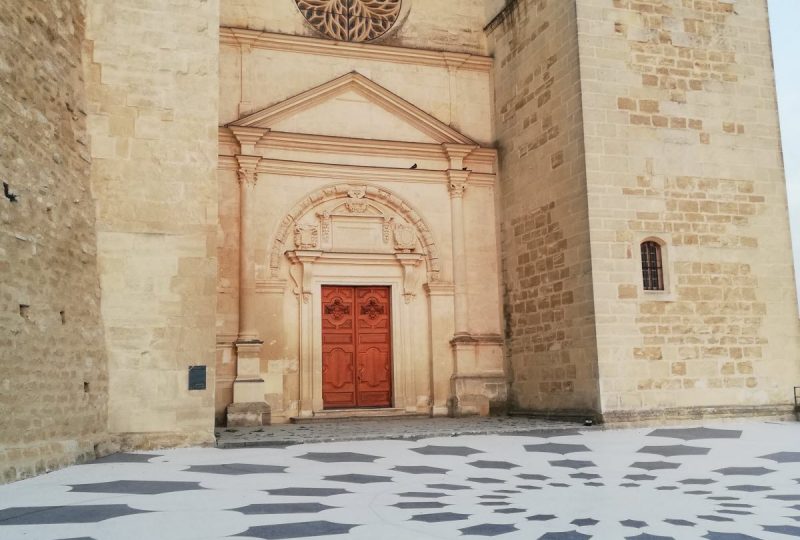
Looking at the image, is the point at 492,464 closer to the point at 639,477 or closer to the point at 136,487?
the point at 639,477

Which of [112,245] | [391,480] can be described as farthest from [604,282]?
[112,245]

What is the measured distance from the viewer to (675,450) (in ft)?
25.8

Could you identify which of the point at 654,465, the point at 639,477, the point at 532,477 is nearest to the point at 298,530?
the point at 532,477

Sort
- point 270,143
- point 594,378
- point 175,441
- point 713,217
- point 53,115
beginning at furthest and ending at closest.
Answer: point 270,143, point 713,217, point 594,378, point 175,441, point 53,115

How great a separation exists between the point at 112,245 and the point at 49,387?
1924 mm

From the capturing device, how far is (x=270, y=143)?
11781mm

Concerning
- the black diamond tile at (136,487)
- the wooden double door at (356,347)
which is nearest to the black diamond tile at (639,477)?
the black diamond tile at (136,487)

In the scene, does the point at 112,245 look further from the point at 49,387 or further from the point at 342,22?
the point at 342,22

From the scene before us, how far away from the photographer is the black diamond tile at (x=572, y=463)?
677cm

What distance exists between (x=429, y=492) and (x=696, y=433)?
16.4ft

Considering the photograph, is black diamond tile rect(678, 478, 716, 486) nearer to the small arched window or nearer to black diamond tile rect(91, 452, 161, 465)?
black diamond tile rect(91, 452, 161, 465)

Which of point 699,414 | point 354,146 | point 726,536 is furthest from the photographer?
point 354,146

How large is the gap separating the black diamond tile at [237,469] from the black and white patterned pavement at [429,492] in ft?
0.05

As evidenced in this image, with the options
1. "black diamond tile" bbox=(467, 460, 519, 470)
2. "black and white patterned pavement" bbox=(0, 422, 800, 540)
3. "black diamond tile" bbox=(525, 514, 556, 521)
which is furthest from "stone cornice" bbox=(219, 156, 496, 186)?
"black diamond tile" bbox=(525, 514, 556, 521)
